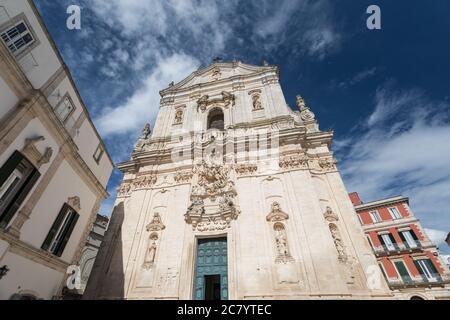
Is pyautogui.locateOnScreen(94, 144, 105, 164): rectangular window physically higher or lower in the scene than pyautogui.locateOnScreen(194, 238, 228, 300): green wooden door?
higher

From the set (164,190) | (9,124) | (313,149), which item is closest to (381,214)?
(313,149)

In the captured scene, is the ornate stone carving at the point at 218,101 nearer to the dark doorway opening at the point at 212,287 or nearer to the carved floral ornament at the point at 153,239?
the carved floral ornament at the point at 153,239

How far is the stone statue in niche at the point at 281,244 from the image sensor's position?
9.36 metres

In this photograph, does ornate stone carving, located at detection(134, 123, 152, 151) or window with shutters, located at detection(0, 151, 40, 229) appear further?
ornate stone carving, located at detection(134, 123, 152, 151)

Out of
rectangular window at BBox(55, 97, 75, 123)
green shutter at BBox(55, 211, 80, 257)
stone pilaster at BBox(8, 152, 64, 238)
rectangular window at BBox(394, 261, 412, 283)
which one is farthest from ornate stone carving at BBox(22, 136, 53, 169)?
rectangular window at BBox(394, 261, 412, 283)

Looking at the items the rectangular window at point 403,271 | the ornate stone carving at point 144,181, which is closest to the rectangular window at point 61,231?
the ornate stone carving at point 144,181

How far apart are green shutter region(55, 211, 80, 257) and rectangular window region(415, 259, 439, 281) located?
27000mm

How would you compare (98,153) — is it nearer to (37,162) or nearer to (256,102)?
(37,162)

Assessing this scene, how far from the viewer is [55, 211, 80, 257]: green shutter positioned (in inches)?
344

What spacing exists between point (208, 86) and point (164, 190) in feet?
35.0

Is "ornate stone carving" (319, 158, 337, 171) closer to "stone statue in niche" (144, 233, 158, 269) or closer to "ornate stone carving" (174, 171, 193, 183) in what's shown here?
"ornate stone carving" (174, 171, 193, 183)

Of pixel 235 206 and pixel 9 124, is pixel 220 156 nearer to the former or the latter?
pixel 235 206

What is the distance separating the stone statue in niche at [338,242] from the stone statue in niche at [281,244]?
2.14m

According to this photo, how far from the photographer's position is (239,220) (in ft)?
35.9
